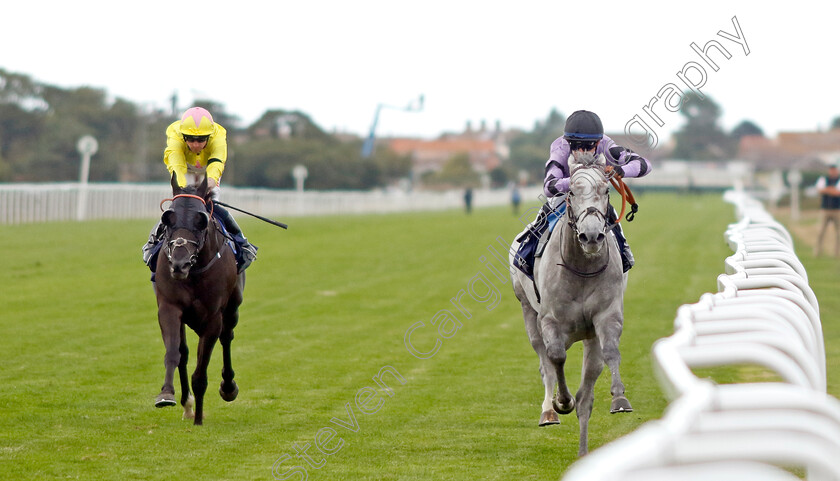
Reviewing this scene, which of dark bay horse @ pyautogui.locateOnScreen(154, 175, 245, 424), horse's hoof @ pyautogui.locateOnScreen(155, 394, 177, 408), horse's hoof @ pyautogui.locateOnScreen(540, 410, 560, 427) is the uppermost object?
dark bay horse @ pyautogui.locateOnScreen(154, 175, 245, 424)

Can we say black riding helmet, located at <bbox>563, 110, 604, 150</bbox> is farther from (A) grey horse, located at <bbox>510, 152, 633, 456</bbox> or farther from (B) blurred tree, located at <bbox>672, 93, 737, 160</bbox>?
(B) blurred tree, located at <bbox>672, 93, 737, 160</bbox>

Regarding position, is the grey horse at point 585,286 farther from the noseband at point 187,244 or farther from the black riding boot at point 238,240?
the black riding boot at point 238,240

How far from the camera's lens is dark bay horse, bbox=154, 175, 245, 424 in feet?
23.0

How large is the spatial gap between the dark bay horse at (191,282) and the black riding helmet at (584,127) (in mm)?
2472

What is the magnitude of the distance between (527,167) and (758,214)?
118m

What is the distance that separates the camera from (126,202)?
1372 inches

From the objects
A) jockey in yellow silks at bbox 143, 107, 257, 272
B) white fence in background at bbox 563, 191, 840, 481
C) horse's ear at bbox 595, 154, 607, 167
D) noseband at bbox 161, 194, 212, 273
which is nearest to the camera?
white fence in background at bbox 563, 191, 840, 481

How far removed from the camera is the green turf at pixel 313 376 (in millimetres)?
6359

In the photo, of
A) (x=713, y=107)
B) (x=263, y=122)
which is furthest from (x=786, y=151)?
(x=263, y=122)

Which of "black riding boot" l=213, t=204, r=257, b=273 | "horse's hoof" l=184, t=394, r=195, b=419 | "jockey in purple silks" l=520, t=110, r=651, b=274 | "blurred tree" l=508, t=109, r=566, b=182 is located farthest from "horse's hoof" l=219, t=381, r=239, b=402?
"blurred tree" l=508, t=109, r=566, b=182

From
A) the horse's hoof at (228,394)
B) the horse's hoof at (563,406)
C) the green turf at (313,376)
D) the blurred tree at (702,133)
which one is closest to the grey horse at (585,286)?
the horse's hoof at (563,406)

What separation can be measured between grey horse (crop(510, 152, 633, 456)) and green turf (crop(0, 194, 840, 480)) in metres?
0.54

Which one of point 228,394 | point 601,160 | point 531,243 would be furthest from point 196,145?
point 601,160

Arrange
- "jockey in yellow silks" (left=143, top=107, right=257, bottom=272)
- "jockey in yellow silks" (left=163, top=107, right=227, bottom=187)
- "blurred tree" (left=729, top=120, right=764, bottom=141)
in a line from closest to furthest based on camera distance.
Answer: "jockey in yellow silks" (left=143, top=107, right=257, bottom=272)
"jockey in yellow silks" (left=163, top=107, right=227, bottom=187)
"blurred tree" (left=729, top=120, right=764, bottom=141)
